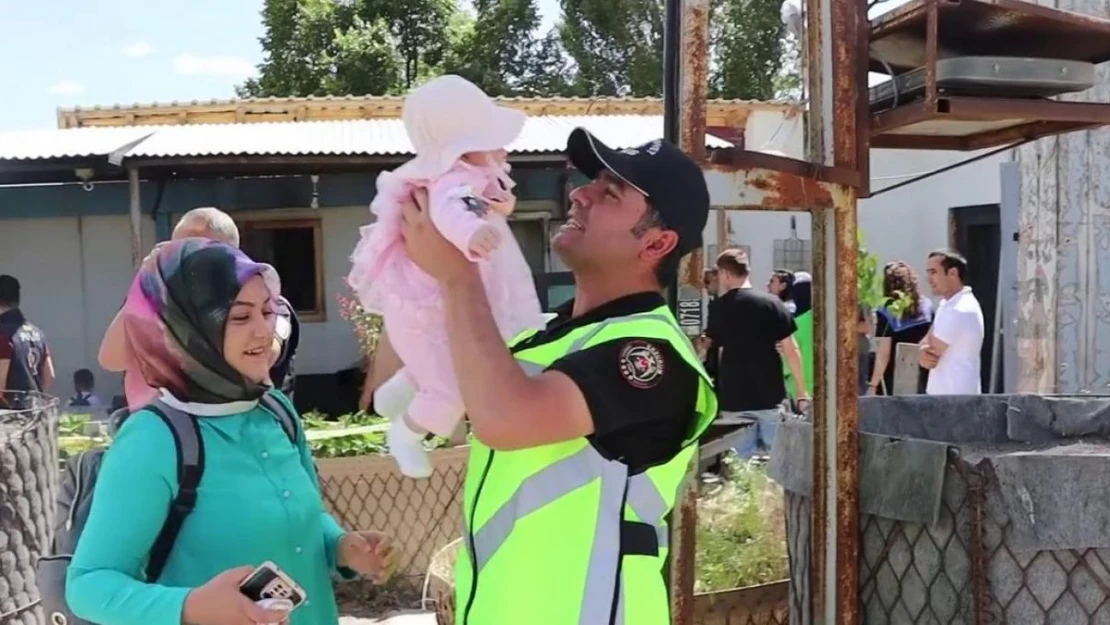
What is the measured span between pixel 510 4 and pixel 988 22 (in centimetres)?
2498

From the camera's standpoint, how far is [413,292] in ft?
5.57

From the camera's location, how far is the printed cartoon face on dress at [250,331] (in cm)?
203

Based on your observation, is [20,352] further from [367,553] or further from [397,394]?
[397,394]

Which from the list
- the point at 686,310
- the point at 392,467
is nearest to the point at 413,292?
the point at 686,310

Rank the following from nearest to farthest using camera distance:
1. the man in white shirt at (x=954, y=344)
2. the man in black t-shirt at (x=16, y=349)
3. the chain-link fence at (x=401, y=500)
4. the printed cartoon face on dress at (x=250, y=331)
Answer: the printed cartoon face on dress at (x=250, y=331) → the chain-link fence at (x=401, y=500) → the man in white shirt at (x=954, y=344) → the man in black t-shirt at (x=16, y=349)

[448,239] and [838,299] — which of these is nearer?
[448,239]

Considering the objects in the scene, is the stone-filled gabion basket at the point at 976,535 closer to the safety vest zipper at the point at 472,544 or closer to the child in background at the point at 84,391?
the safety vest zipper at the point at 472,544

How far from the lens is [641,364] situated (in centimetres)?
165

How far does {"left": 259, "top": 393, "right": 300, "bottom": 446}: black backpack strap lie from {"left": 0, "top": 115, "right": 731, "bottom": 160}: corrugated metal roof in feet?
22.5

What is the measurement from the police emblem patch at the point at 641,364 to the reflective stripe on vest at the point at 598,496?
3 cm

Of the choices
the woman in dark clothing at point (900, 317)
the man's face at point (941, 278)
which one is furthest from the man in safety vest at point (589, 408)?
the woman in dark clothing at point (900, 317)

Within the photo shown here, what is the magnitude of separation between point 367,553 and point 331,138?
8.53 m

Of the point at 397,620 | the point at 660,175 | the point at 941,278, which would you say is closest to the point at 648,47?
the point at 941,278

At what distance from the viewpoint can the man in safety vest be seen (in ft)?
5.27
